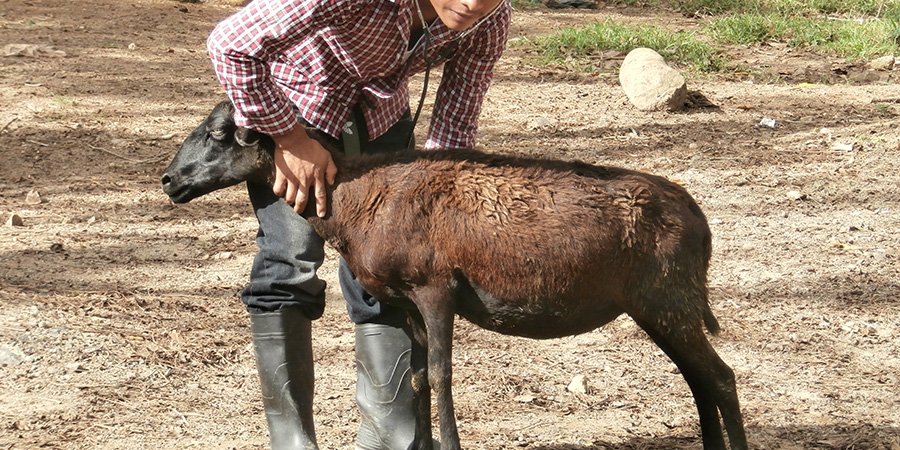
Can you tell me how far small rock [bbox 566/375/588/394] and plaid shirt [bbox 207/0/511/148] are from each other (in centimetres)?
131

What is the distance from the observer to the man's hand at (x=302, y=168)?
3773mm

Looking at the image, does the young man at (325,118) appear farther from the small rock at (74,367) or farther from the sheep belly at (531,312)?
the small rock at (74,367)

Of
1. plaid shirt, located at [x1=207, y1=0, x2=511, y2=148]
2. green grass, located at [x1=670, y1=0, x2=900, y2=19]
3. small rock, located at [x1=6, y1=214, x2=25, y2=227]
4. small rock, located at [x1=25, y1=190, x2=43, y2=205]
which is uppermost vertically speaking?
plaid shirt, located at [x1=207, y1=0, x2=511, y2=148]

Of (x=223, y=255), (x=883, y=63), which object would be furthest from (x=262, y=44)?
(x=883, y=63)

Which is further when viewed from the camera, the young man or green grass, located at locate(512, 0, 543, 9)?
green grass, located at locate(512, 0, 543, 9)

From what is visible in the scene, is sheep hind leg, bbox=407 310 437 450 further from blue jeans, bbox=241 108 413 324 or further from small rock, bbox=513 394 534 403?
small rock, bbox=513 394 534 403

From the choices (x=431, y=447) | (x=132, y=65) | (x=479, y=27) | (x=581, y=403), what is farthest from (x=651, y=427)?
(x=132, y=65)

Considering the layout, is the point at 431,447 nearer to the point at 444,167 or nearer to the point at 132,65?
the point at 444,167

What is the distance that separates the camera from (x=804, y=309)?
588cm

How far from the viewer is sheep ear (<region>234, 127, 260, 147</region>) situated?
3822 mm

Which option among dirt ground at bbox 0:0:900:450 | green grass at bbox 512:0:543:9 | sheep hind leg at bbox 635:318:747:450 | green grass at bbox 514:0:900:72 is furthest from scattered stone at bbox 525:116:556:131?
sheep hind leg at bbox 635:318:747:450

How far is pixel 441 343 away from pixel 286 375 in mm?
817

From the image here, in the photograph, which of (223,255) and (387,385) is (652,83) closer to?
(223,255)

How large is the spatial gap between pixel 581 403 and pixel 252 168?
1.85 meters
